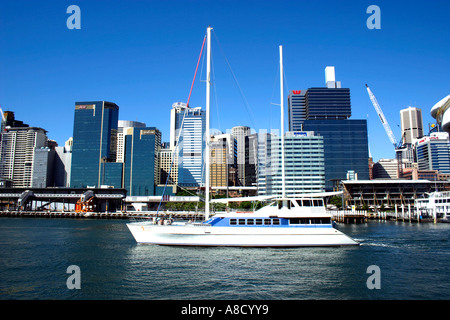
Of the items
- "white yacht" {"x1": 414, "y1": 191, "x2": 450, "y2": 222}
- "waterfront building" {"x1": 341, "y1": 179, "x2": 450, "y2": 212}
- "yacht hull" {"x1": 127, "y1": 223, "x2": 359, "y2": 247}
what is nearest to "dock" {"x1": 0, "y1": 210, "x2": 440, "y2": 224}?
"white yacht" {"x1": 414, "y1": 191, "x2": 450, "y2": 222}

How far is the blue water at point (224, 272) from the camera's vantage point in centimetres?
1922

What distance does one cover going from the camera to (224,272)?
24.0m

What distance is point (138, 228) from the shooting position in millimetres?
35438

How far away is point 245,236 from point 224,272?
9945 millimetres

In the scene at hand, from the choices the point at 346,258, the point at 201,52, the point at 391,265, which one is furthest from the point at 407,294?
the point at 201,52

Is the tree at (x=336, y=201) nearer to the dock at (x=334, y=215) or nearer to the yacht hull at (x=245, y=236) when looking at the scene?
the dock at (x=334, y=215)

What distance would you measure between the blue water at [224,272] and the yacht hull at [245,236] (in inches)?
33.7

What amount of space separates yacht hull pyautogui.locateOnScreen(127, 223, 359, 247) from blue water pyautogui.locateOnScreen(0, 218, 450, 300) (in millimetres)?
855

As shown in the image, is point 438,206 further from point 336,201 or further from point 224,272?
point 224,272

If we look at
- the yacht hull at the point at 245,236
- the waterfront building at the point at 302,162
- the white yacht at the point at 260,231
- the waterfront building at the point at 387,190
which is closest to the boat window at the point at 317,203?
the white yacht at the point at 260,231

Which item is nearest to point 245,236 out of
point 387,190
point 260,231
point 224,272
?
point 260,231
